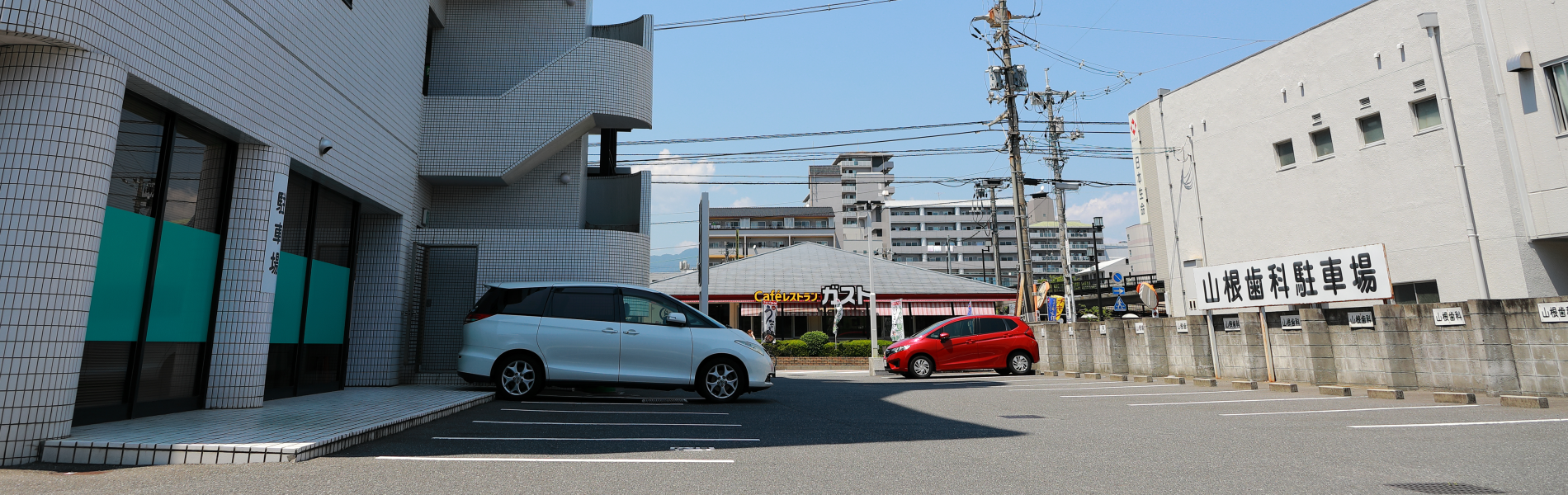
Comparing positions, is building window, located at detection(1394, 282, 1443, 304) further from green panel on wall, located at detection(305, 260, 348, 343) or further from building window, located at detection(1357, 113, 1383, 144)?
green panel on wall, located at detection(305, 260, 348, 343)

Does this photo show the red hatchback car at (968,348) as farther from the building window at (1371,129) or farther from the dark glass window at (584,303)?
the dark glass window at (584,303)

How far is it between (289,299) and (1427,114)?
69.1ft

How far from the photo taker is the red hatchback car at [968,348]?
17203mm

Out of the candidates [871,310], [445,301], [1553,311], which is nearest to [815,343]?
[871,310]

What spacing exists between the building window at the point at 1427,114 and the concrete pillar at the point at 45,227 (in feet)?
69.4

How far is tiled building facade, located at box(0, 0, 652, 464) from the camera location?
5164 millimetres

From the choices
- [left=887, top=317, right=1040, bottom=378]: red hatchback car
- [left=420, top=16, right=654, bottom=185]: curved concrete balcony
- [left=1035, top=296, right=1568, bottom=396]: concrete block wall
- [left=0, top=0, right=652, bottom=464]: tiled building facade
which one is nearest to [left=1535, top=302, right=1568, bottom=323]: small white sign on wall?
[left=1035, top=296, right=1568, bottom=396]: concrete block wall

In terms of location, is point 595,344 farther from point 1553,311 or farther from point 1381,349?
point 1553,311

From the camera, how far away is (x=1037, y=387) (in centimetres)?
1298

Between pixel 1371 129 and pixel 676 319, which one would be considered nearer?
pixel 676 319

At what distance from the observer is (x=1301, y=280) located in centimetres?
1170

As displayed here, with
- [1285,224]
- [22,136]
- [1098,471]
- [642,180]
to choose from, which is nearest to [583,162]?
[642,180]

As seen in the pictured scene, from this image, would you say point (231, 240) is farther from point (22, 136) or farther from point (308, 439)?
point (308, 439)

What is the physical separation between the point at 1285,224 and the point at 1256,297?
26.8ft
